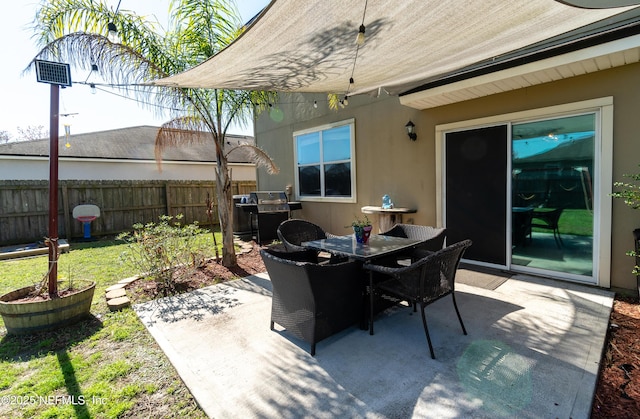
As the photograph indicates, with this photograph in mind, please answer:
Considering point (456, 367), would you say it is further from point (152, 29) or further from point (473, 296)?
point (152, 29)

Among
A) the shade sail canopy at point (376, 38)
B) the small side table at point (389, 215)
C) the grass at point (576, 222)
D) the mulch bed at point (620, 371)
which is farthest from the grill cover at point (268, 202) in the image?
the mulch bed at point (620, 371)

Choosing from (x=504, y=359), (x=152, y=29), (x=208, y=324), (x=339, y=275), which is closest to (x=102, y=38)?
(x=152, y=29)

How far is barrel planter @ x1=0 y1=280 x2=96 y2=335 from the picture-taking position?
10.3 ft

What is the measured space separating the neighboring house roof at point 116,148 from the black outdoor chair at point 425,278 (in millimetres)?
8626

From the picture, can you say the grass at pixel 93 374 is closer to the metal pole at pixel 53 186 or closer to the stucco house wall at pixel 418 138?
the metal pole at pixel 53 186

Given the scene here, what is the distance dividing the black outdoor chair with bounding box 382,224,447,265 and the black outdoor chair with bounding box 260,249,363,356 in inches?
42.5

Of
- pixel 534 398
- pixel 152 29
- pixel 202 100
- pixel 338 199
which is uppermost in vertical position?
pixel 152 29

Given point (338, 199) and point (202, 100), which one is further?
point (338, 199)

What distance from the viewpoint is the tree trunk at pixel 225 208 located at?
5445 mm

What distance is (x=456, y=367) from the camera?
2.46m

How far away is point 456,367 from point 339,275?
1.20 meters

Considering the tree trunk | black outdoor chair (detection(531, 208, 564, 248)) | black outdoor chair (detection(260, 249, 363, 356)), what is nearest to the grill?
the tree trunk

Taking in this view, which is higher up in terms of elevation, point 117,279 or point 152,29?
point 152,29

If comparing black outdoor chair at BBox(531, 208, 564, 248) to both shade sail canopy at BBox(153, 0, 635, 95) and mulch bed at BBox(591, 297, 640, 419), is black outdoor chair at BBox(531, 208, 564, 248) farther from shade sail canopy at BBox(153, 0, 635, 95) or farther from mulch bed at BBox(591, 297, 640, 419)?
shade sail canopy at BBox(153, 0, 635, 95)
